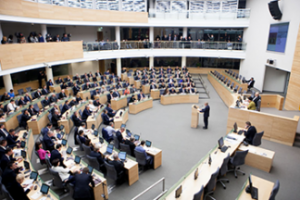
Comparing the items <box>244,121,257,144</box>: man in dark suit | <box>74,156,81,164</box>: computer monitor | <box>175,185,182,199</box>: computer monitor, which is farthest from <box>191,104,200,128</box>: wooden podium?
<box>74,156,81,164</box>: computer monitor

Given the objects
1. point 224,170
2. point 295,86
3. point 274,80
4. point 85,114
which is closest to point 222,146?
point 224,170

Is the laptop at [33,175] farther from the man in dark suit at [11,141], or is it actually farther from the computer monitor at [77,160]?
the man in dark suit at [11,141]

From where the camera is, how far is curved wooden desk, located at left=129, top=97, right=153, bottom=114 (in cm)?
1386

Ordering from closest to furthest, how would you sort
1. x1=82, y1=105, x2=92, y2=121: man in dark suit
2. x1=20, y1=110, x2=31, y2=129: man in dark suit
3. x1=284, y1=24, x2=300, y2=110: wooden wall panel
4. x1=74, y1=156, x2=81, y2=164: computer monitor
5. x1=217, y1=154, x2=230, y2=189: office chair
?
x1=217, y1=154, x2=230, y2=189: office chair < x1=74, y1=156, x2=81, y2=164: computer monitor < x1=20, y1=110, x2=31, y2=129: man in dark suit < x1=82, y1=105, x2=92, y2=121: man in dark suit < x1=284, y1=24, x2=300, y2=110: wooden wall panel

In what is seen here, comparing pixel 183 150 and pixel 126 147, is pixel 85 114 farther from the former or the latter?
pixel 183 150

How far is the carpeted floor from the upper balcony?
10.6 m

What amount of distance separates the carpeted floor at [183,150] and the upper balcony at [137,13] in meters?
10.6

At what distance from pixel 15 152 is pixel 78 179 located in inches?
128

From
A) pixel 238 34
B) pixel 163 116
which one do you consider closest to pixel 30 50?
pixel 163 116

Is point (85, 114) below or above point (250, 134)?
below

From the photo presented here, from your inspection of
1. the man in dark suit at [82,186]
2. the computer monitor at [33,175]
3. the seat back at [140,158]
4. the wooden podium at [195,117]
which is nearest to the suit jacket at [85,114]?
the seat back at [140,158]

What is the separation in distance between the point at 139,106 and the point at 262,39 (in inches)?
499

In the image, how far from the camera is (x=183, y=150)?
9.36 metres

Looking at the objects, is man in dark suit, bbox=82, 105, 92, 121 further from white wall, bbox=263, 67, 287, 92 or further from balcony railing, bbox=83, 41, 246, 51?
white wall, bbox=263, 67, 287, 92
